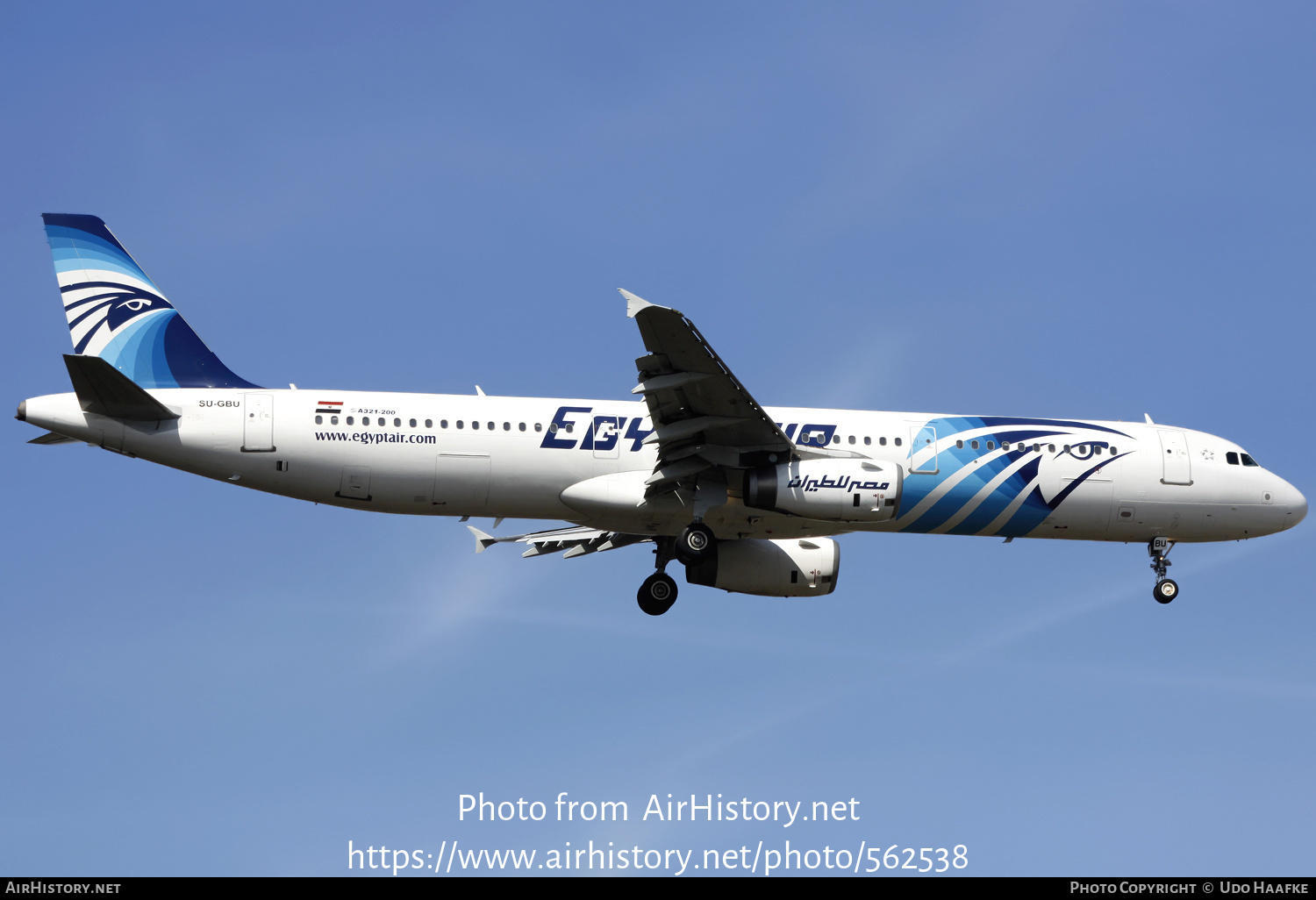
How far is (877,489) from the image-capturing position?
83.8 ft

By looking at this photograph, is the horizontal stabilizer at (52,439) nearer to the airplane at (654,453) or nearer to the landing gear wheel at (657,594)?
the airplane at (654,453)

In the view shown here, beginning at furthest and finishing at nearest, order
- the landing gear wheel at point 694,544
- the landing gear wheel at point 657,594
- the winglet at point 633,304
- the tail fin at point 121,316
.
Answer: the landing gear wheel at point 657,594
the tail fin at point 121,316
the landing gear wheel at point 694,544
the winglet at point 633,304

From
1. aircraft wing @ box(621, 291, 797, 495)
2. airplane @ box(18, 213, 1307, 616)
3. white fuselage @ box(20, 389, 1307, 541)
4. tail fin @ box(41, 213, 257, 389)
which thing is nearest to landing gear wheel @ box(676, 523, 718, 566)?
airplane @ box(18, 213, 1307, 616)

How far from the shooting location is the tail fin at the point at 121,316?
27.0m

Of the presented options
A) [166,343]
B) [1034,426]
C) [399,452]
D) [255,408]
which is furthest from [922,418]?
[166,343]

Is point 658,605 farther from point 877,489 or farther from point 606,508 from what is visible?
point 877,489

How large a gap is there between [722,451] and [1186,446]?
10694 millimetres

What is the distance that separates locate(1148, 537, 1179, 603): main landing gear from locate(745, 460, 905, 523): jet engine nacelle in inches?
292

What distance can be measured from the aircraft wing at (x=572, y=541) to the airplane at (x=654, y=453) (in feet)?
7.40

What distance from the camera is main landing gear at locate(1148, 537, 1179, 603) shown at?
29.4 meters

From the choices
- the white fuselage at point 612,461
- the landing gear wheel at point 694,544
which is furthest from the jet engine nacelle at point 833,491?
the landing gear wheel at point 694,544

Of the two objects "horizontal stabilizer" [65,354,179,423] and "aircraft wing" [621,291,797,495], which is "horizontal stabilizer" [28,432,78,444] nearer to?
"horizontal stabilizer" [65,354,179,423]

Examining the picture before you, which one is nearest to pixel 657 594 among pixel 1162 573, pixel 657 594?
pixel 657 594

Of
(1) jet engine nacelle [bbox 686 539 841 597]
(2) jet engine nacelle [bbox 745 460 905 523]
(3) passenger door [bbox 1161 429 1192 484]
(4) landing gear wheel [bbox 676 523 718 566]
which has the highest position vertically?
(3) passenger door [bbox 1161 429 1192 484]
